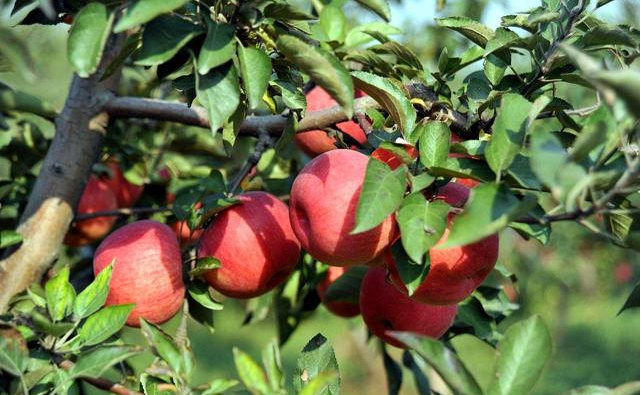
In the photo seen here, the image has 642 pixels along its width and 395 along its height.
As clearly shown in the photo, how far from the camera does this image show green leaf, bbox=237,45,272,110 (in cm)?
90

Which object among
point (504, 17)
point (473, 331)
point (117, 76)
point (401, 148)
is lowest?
point (473, 331)

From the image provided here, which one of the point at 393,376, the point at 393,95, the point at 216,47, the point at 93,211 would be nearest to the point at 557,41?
the point at 393,95

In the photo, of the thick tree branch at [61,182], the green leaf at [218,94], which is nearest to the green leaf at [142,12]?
the green leaf at [218,94]

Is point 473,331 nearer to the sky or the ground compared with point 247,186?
nearer to the ground

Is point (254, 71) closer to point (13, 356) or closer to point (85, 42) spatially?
point (85, 42)

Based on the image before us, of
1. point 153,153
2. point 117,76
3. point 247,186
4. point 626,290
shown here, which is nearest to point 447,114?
point 247,186

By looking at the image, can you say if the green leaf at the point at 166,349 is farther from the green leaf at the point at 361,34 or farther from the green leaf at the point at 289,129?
the green leaf at the point at 361,34

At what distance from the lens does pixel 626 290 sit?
7.41 meters

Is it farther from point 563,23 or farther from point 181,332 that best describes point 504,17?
point 181,332

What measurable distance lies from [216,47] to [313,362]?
0.41 m

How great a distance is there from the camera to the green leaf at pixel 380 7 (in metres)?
0.97

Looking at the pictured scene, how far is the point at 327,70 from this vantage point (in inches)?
34.3

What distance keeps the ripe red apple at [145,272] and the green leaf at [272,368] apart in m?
0.43

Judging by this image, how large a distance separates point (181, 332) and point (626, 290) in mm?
6897
